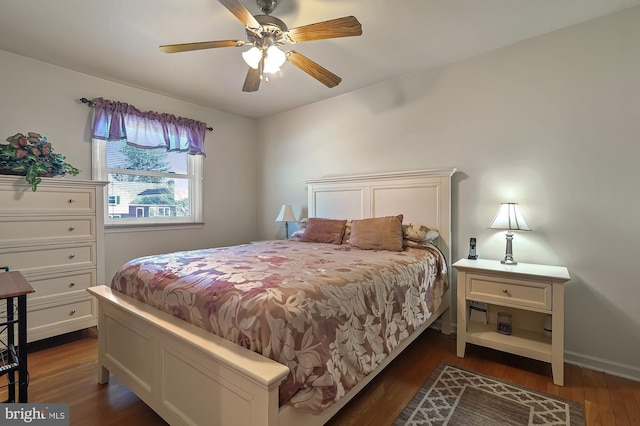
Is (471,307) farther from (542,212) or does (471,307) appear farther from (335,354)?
(335,354)

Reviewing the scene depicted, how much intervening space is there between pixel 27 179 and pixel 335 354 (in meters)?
2.59

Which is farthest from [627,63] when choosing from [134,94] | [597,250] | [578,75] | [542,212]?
[134,94]

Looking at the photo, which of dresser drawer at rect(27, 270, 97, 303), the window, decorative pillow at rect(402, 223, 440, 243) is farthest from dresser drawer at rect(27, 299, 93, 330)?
decorative pillow at rect(402, 223, 440, 243)

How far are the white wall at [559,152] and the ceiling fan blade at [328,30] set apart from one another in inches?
57.0

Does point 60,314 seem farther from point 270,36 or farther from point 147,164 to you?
point 270,36

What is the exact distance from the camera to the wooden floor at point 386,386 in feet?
5.26

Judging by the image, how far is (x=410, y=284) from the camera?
1974mm

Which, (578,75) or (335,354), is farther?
(578,75)

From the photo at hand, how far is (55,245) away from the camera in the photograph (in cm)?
238

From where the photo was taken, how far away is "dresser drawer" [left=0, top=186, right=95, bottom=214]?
2178 millimetres

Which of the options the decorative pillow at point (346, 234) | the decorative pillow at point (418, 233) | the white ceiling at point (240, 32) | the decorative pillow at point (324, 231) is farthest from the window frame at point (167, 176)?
the decorative pillow at point (418, 233)

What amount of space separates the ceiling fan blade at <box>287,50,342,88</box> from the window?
6.85ft

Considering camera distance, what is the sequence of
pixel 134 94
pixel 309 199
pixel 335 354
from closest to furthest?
1. pixel 335 354
2. pixel 134 94
3. pixel 309 199

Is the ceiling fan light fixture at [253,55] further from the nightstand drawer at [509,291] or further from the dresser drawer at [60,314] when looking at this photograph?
the dresser drawer at [60,314]
